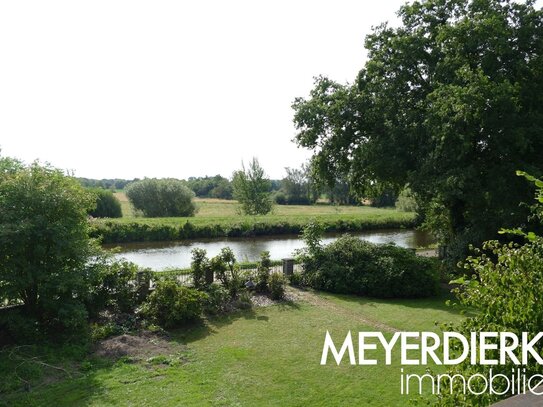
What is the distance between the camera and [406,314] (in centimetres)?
1478

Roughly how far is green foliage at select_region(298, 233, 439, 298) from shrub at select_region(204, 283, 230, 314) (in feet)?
14.6

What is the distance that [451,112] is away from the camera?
57.9 feet

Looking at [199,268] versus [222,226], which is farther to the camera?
[222,226]

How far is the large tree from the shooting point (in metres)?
17.3

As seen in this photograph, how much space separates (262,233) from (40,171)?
31.1m

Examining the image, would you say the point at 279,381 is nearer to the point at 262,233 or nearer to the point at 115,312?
the point at 115,312

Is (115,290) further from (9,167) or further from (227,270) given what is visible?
(9,167)

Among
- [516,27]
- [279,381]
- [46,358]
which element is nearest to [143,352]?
[46,358]

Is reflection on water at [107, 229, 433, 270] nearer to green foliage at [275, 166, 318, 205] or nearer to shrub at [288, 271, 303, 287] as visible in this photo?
shrub at [288, 271, 303, 287]

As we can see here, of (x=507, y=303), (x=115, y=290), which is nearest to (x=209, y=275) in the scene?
(x=115, y=290)

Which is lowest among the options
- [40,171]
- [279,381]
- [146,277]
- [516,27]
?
[279,381]

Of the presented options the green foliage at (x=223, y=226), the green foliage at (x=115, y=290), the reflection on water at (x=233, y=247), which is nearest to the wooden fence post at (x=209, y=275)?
the green foliage at (x=115, y=290)

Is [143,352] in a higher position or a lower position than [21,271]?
lower

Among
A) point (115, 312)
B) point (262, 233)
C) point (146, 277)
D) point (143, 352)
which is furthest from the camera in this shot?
point (262, 233)
